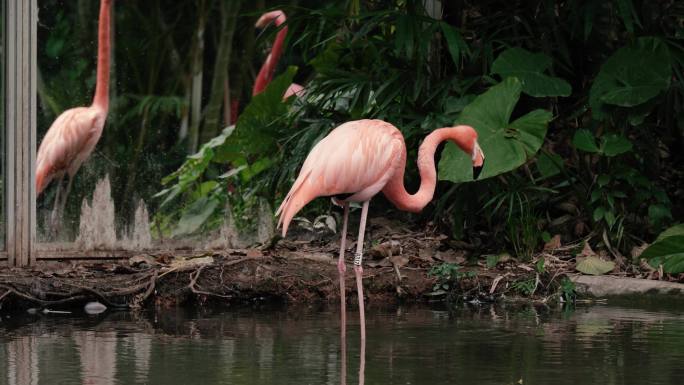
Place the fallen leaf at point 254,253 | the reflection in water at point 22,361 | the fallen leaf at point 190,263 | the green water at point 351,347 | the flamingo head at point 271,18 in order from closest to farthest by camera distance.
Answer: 1. the reflection in water at point 22,361
2. the green water at point 351,347
3. the fallen leaf at point 190,263
4. the fallen leaf at point 254,253
5. the flamingo head at point 271,18

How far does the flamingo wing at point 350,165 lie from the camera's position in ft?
18.4

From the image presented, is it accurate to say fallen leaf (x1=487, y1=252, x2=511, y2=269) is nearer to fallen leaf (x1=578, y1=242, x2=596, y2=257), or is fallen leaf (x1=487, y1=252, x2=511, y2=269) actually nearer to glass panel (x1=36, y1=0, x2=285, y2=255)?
fallen leaf (x1=578, y1=242, x2=596, y2=257)

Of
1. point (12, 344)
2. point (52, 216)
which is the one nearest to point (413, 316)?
point (12, 344)

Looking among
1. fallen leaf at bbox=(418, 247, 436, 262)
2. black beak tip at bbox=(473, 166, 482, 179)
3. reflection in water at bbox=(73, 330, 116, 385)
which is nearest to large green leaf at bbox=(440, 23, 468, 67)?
black beak tip at bbox=(473, 166, 482, 179)

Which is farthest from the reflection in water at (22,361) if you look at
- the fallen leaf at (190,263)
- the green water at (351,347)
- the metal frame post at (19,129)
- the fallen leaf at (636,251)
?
the fallen leaf at (636,251)

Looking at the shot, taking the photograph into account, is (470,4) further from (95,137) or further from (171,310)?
(171,310)

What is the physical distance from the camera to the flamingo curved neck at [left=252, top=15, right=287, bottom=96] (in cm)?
857

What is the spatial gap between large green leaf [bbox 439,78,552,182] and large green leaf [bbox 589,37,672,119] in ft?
1.63

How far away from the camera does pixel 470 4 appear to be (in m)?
8.59

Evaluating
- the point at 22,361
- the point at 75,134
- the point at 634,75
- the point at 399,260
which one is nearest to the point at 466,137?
the point at 399,260

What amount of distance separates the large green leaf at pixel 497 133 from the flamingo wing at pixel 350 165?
4.96ft

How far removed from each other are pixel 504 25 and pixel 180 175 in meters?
2.53

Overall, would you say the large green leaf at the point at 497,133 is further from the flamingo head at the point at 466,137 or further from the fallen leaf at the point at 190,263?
the fallen leaf at the point at 190,263

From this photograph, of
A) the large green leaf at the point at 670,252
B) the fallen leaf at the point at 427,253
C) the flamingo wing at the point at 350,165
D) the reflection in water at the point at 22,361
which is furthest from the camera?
the fallen leaf at the point at 427,253
